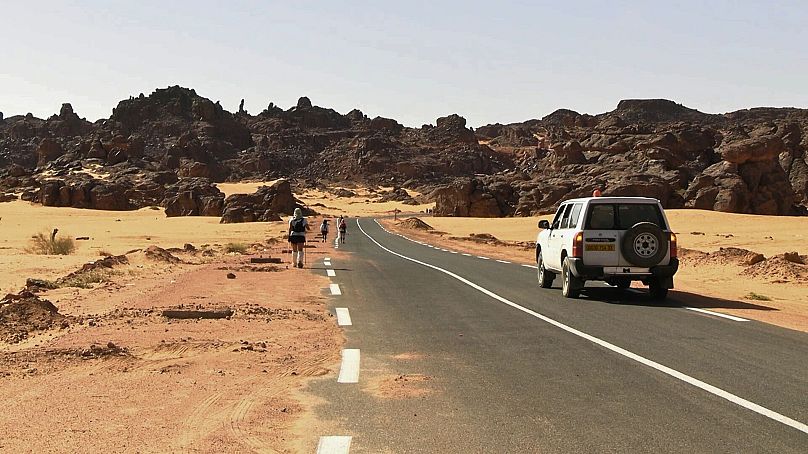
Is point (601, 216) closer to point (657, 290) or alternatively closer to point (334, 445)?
point (657, 290)

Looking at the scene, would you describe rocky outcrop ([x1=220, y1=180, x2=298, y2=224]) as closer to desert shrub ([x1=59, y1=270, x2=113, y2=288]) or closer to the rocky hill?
the rocky hill

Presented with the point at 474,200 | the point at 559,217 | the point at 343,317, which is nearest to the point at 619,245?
the point at 559,217

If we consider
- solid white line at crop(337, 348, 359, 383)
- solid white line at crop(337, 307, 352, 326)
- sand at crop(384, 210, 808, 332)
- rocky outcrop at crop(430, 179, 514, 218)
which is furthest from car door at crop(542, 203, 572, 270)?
rocky outcrop at crop(430, 179, 514, 218)

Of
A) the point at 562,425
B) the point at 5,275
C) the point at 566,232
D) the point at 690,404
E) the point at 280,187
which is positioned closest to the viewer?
the point at 562,425

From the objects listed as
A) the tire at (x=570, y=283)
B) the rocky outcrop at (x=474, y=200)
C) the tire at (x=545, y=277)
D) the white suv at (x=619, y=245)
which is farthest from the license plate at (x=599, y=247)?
the rocky outcrop at (x=474, y=200)

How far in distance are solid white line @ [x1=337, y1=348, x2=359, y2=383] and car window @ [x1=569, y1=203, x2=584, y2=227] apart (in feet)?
25.2

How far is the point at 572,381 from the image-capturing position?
7.48m

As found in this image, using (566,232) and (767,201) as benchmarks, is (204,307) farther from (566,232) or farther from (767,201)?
(767,201)

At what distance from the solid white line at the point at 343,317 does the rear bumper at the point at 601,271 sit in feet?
15.7

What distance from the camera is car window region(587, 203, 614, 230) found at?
1520 centimetres

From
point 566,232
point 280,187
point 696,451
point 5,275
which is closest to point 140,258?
point 5,275

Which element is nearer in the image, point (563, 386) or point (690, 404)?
point (690, 404)

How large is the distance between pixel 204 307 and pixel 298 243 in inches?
412

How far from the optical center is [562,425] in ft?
19.2
